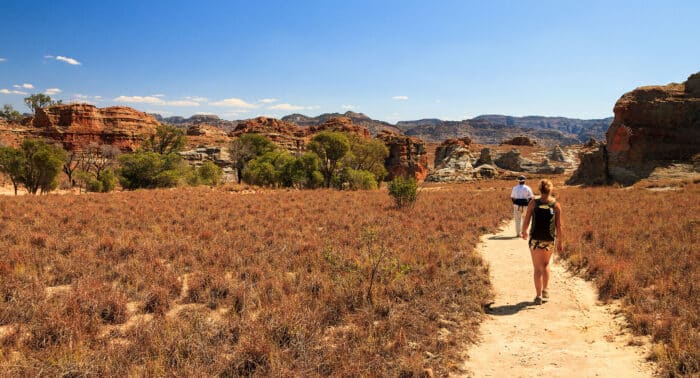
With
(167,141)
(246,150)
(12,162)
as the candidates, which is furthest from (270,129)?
(12,162)

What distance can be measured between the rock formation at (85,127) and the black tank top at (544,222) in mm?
89154

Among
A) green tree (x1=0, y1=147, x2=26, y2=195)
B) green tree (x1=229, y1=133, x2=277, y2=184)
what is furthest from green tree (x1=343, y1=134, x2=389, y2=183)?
green tree (x1=0, y1=147, x2=26, y2=195)

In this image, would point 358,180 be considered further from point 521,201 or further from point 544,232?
point 544,232

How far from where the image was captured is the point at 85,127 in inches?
3199

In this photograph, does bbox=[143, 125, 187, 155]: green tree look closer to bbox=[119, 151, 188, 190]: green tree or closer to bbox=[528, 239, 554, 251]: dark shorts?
bbox=[119, 151, 188, 190]: green tree

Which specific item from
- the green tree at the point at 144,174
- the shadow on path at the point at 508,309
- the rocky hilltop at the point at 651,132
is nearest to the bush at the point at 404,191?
the shadow on path at the point at 508,309

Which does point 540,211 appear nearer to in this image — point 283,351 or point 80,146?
point 283,351

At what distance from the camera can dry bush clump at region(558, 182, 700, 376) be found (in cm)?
454

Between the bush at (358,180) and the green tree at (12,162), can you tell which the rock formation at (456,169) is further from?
the green tree at (12,162)

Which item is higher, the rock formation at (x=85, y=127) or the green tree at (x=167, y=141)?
the rock formation at (x=85, y=127)

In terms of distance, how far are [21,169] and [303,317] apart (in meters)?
43.3

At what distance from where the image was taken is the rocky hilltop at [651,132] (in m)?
28.0

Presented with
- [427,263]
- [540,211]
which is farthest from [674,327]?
[427,263]

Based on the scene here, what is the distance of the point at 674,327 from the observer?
15.5 feet
